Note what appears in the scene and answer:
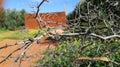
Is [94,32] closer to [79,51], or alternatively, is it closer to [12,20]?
[79,51]

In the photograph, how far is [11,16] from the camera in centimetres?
3572

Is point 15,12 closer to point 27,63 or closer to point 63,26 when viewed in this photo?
point 27,63

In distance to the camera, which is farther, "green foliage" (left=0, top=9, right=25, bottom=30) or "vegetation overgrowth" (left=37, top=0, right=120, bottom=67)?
"green foliage" (left=0, top=9, right=25, bottom=30)

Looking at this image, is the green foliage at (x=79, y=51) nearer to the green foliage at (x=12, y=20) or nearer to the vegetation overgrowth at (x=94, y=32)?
the vegetation overgrowth at (x=94, y=32)

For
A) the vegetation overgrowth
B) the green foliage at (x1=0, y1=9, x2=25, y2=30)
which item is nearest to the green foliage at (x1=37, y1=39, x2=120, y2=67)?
the vegetation overgrowth

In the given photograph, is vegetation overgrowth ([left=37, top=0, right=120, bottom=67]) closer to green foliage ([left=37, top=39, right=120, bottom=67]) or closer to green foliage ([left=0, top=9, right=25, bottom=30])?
green foliage ([left=37, top=39, right=120, bottom=67])

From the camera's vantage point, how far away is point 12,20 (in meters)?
35.3

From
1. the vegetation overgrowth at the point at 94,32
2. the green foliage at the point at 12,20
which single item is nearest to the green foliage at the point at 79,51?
the vegetation overgrowth at the point at 94,32

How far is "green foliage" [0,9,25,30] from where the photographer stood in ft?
113

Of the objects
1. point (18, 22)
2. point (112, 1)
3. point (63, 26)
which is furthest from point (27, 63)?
point (18, 22)

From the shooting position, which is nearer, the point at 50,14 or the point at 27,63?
the point at 50,14

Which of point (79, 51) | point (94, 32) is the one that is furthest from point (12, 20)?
point (94, 32)

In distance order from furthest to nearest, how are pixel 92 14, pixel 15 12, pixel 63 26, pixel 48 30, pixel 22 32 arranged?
pixel 15 12, pixel 22 32, pixel 92 14, pixel 63 26, pixel 48 30

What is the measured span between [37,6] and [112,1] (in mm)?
1627
